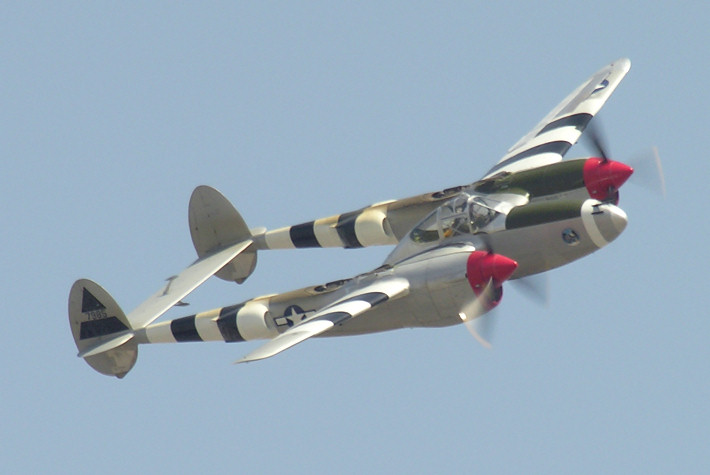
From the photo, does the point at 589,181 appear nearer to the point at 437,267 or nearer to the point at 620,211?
the point at 620,211

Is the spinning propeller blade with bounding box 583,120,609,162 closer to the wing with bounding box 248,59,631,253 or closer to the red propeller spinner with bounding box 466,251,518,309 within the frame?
the wing with bounding box 248,59,631,253

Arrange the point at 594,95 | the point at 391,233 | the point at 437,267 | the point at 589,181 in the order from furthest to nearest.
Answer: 1. the point at 594,95
2. the point at 391,233
3. the point at 589,181
4. the point at 437,267

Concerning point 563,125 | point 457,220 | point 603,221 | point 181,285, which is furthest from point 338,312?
point 563,125

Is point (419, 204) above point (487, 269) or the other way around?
above

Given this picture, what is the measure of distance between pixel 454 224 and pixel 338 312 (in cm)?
448

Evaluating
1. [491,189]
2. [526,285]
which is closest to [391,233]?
[491,189]

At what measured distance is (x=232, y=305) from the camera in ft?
143

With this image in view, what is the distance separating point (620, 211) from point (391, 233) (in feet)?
30.2

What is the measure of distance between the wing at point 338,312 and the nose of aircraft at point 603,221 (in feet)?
16.4

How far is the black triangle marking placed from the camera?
45.4 m

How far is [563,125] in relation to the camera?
48.7 m

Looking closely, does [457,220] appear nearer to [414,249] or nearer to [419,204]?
[414,249]

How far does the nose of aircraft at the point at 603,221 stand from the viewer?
129 ft

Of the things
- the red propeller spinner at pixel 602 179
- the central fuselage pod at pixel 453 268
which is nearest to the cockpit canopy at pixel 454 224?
the central fuselage pod at pixel 453 268
